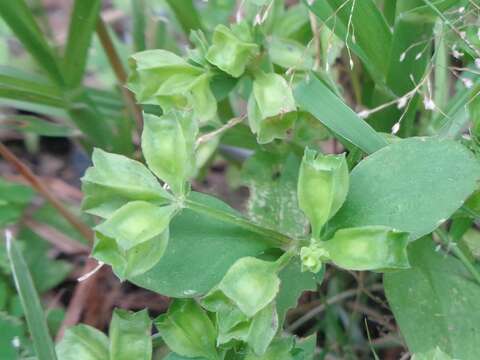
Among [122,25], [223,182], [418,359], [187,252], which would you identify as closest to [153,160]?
[187,252]

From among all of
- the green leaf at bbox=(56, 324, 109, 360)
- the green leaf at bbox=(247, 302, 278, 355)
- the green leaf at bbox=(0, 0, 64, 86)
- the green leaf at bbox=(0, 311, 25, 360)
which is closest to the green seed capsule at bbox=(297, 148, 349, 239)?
the green leaf at bbox=(247, 302, 278, 355)

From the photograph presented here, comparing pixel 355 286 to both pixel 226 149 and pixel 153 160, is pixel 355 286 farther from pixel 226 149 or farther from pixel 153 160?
pixel 153 160

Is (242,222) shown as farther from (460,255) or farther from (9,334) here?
(9,334)

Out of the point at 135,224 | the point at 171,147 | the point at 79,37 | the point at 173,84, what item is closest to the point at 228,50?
the point at 173,84

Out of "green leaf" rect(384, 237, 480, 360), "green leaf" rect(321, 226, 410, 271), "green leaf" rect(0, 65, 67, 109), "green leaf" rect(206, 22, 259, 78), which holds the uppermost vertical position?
"green leaf" rect(206, 22, 259, 78)

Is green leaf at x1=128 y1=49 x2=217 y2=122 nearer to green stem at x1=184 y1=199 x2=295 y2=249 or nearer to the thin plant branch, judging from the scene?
the thin plant branch

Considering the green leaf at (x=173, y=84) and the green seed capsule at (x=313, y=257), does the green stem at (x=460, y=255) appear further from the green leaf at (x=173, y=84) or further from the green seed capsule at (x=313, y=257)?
the green leaf at (x=173, y=84)
